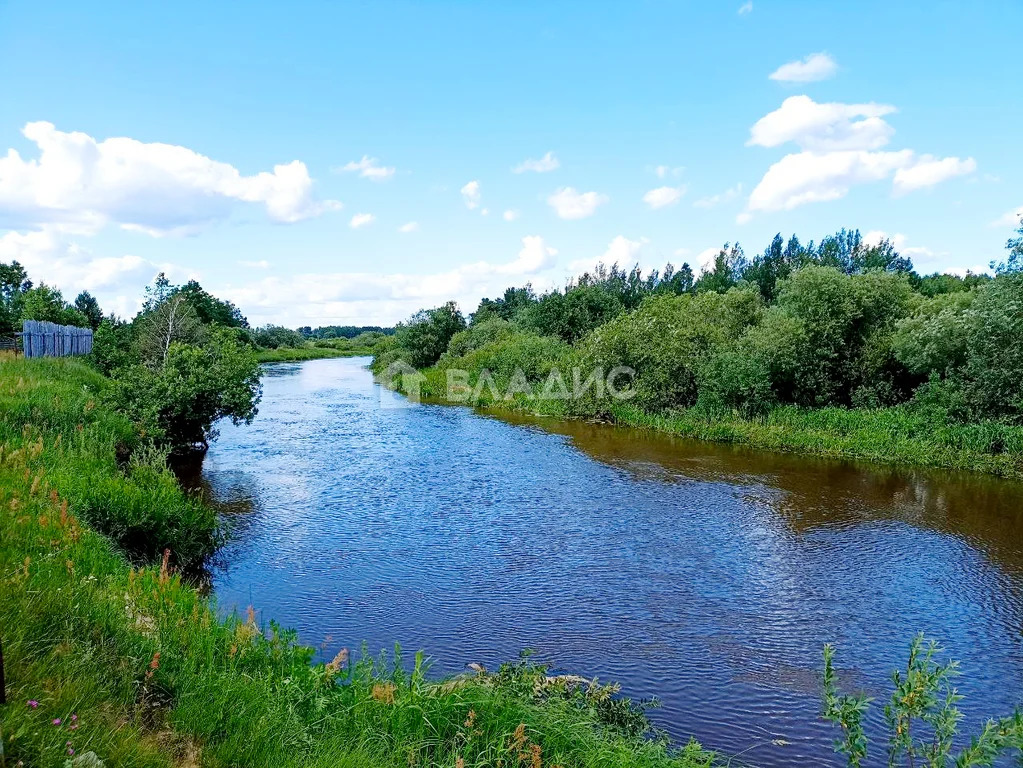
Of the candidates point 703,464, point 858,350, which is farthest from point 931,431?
point 703,464

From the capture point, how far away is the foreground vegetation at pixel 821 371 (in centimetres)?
2223

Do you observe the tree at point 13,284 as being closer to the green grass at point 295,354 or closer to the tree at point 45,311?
the tree at point 45,311

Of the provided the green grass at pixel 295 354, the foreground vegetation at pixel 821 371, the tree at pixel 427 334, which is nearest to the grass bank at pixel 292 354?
the green grass at pixel 295 354

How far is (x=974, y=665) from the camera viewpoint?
31.8 ft

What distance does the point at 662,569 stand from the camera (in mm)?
13062

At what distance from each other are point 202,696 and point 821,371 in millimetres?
28353

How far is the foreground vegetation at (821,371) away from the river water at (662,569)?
7.39ft

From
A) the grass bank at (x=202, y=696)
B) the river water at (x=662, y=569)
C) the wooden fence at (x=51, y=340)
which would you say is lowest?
the river water at (x=662, y=569)

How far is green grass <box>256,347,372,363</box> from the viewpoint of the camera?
98.7 metres

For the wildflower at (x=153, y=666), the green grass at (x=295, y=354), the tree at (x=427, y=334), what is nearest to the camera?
the wildflower at (x=153, y=666)

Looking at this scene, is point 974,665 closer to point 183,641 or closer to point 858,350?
point 183,641

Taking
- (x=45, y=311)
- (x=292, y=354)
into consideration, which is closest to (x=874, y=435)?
(x=45, y=311)

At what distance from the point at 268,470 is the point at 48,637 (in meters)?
17.1

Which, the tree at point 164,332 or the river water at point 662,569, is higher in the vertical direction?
the tree at point 164,332
